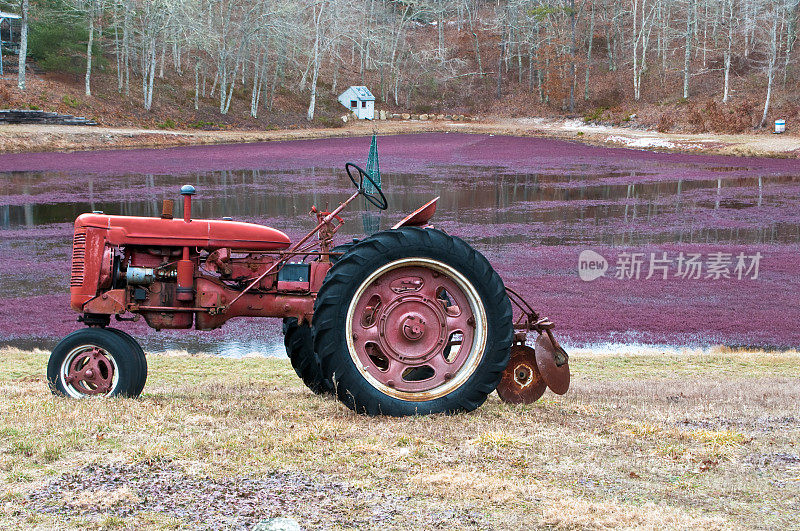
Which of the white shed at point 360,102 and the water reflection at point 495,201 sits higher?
the white shed at point 360,102

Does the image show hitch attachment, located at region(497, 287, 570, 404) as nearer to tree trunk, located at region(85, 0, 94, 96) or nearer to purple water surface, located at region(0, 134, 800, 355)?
purple water surface, located at region(0, 134, 800, 355)

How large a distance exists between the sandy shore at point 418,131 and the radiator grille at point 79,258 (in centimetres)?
4481

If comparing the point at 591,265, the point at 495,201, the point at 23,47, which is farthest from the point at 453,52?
the point at 591,265

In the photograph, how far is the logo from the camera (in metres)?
19.0

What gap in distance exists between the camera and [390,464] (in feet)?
16.4

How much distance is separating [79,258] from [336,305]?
2.51 m

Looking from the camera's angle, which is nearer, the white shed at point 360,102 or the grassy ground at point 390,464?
the grassy ground at point 390,464

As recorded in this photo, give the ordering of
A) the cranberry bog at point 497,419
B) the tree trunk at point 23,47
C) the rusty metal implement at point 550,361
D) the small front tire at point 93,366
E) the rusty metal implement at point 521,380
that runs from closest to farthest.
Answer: the cranberry bog at point 497,419 < the small front tire at point 93,366 < the rusty metal implement at point 550,361 < the rusty metal implement at point 521,380 < the tree trunk at point 23,47

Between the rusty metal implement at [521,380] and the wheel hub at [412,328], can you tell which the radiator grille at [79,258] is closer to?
the wheel hub at [412,328]

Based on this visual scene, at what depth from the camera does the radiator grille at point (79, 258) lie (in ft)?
23.1

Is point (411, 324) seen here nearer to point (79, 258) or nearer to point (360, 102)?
point (79, 258)

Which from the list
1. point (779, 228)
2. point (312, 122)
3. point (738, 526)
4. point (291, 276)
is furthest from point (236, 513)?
point (312, 122)

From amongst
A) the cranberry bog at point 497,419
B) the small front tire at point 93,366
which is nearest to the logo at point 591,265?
the cranberry bog at point 497,419

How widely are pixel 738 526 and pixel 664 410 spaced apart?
3.04m
